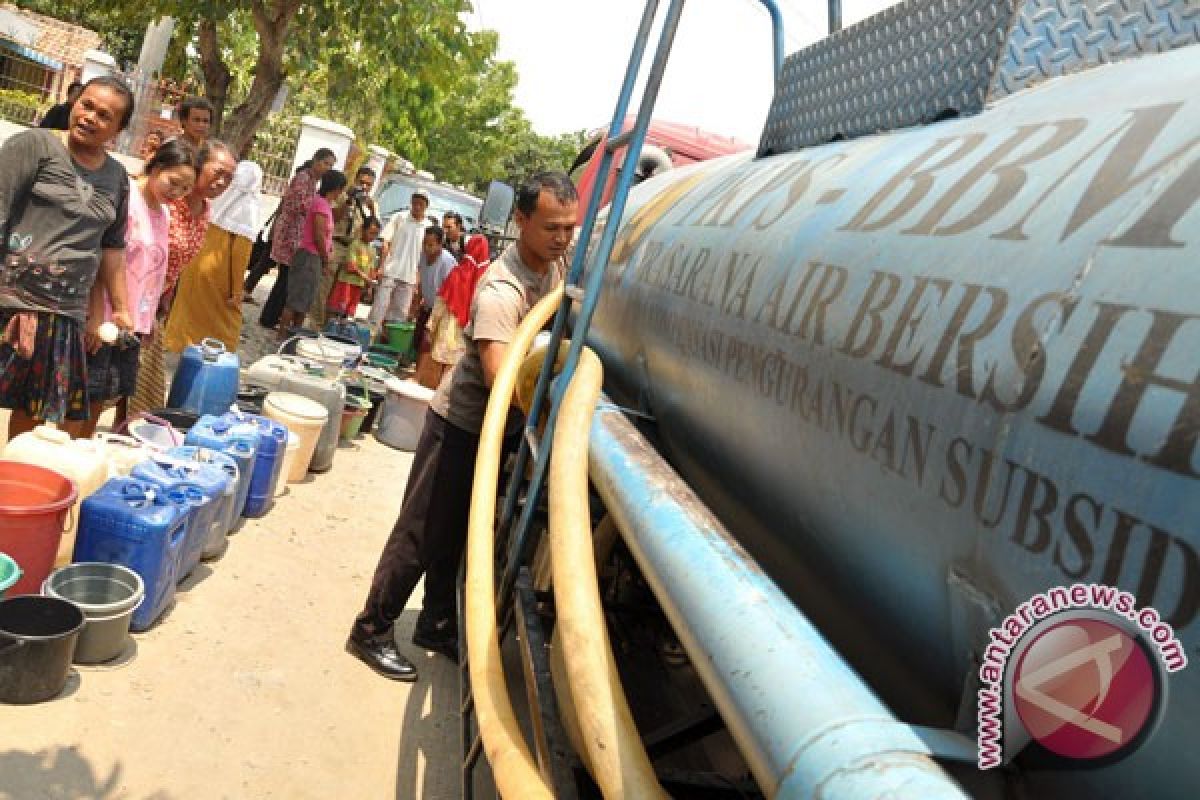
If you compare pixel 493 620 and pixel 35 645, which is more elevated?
pixel 493 620

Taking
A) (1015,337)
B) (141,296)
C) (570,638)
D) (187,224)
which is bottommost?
(141,296)

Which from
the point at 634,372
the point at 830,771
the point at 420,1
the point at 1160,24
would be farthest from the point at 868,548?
the point at 420,1

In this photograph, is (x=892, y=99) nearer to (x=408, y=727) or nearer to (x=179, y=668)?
(x=408, y=727)

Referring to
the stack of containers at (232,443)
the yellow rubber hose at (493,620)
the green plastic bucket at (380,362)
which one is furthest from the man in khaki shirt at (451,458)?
the green plastic bucket at (380,362)

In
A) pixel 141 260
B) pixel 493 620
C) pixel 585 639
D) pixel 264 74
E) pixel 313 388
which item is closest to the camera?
pixel 585 639

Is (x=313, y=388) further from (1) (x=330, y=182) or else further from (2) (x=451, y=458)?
(1) (x=330, y=182)

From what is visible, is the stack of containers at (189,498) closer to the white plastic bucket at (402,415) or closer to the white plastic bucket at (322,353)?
the white plastic bucket at (322,353)

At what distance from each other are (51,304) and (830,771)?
3.70 metres

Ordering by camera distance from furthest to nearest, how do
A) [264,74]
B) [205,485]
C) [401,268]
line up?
[401,268] → [264,74] → [205,485]

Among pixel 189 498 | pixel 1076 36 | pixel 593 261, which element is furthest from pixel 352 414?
pixel 1076 36

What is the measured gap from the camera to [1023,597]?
108 centimetres

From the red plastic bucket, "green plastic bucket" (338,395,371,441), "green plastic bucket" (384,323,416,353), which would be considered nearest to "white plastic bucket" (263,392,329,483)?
"green plastic bucket" (338,395,371,441)

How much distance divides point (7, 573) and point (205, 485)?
1.01m

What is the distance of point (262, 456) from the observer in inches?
201
